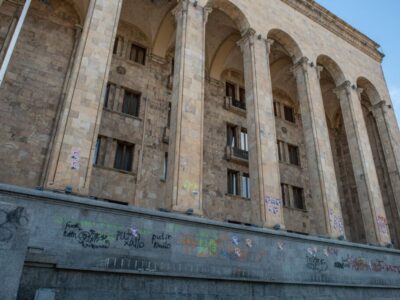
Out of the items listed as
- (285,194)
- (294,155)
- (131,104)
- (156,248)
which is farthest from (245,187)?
(156,248)

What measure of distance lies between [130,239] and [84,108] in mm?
4495

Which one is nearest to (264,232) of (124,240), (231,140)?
Answer: (124,240)

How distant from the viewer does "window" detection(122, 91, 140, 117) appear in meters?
18.3

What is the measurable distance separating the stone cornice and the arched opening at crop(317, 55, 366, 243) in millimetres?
2878

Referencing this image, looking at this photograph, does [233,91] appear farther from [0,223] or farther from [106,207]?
[0,223]

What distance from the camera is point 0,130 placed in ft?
46.6

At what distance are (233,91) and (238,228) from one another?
46.7 ft

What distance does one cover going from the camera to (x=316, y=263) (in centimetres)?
1312

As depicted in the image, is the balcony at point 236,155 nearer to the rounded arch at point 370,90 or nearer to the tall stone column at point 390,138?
the tall stone column at point 390,138

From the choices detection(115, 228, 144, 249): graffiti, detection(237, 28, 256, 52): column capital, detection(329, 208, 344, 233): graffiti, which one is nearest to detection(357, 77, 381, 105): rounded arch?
detection(237, 28, 256, 52): column capital

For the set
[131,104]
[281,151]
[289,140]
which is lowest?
[281,151]

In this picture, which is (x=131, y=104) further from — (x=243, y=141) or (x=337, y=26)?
(x=337, y=26)

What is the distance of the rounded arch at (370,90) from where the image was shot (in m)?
23.6

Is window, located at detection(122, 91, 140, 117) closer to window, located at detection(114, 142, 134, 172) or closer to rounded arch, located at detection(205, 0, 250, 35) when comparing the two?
window, located at detection(114, 142, 134, 172)
